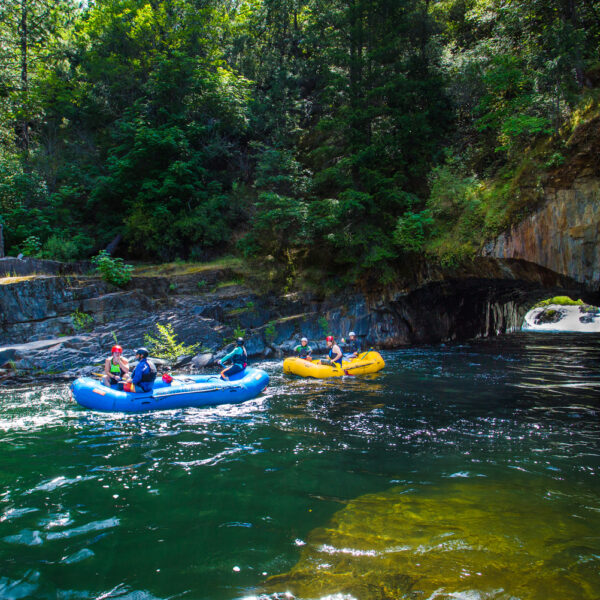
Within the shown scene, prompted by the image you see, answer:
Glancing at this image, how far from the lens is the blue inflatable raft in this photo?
26.8ft

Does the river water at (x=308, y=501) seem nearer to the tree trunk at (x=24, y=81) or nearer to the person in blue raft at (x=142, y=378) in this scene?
the person in blue raft at (x=142, y=378)

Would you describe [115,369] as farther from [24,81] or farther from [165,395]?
[24,81]

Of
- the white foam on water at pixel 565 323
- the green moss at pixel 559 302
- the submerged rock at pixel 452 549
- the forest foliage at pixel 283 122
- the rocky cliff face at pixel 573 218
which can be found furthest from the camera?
the green moss at pixel 559 302

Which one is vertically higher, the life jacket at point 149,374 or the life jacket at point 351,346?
the life jacket at point 149,374

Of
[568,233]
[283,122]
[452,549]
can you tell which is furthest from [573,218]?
[283,122]

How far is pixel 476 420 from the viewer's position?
670 cm

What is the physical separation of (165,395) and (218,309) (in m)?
7.11

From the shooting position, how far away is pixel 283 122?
64.0 feet

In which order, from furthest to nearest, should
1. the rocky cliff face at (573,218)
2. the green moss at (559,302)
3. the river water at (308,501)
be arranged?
1. the green moss at (559,302)
2. the rocky cliff face at (573,218)
3. the river water at (308,501)

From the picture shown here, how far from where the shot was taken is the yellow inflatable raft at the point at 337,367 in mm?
10906

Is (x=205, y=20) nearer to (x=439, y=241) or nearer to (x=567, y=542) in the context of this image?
(x=439, y=241)

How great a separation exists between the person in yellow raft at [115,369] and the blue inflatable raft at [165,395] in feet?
1.09

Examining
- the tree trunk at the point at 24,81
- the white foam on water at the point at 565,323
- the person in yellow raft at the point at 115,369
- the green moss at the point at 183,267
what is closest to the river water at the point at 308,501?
the person in yellow raft at the point at 115,369

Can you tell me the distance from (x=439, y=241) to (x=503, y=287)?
4202 millimetres
